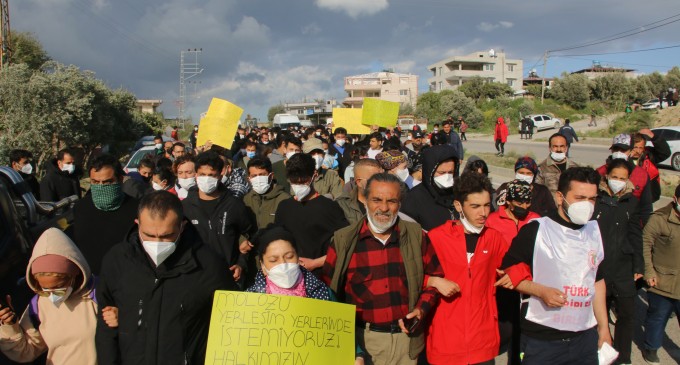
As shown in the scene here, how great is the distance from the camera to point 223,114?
A: 7766 mm

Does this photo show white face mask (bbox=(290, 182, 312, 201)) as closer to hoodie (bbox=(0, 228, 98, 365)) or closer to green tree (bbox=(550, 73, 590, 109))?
hoodie (bbox=(0, 228, 98, 365))

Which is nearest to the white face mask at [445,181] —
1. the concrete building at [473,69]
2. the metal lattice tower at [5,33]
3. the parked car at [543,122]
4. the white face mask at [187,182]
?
the white face mask at [187,182]

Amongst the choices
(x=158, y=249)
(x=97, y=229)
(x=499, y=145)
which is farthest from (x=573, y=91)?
(x=158, y=249)

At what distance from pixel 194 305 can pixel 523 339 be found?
7.14 feet

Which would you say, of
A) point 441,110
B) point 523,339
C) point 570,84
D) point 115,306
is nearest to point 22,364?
point 115,306

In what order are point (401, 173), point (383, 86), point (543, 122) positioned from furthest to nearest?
point (383, 86) < point (543, 122) < point (401, 173)

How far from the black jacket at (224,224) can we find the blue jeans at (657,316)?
12.2ft

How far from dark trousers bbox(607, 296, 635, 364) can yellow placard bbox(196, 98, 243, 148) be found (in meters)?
5.60

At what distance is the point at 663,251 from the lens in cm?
454

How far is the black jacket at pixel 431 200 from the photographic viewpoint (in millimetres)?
4078

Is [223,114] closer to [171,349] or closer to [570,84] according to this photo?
[171,349]

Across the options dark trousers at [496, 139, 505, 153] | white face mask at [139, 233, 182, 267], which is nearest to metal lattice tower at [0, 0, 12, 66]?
dark trousers at [496, 139, 505, 153]

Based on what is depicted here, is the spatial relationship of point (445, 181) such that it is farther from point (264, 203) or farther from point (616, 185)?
point (616, 185)

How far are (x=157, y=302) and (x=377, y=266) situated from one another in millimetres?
1290
